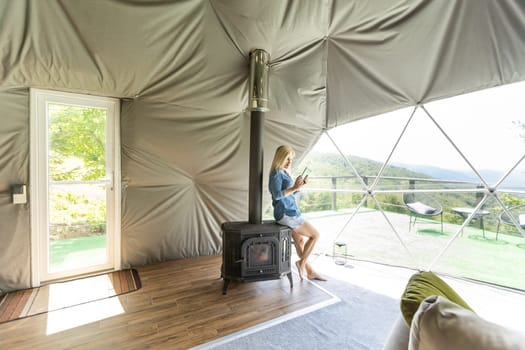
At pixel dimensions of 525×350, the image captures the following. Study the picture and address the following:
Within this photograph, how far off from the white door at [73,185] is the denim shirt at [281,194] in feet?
6.21

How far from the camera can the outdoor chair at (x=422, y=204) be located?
336 cm

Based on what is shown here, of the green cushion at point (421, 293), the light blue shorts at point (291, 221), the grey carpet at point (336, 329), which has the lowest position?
the grey carpet at point (336, 329)

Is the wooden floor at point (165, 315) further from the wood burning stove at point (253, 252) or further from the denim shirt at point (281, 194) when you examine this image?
the denim shirt at point (281, 194)

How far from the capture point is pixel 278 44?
2.76 m

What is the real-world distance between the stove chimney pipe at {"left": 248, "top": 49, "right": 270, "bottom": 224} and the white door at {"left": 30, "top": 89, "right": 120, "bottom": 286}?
1.64 metres

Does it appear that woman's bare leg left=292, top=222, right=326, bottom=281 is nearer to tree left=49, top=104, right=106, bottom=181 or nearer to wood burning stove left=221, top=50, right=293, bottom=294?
wood burning stove left=221, top=50, right=293, bottom=294

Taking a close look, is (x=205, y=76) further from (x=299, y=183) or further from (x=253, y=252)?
(x=253, y=252)

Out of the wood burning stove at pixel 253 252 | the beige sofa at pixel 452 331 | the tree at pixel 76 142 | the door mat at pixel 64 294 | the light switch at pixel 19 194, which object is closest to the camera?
the beige sofa at pixel 452 331

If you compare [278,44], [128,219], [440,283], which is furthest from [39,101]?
[440,283]

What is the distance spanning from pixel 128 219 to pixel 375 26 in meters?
3.60

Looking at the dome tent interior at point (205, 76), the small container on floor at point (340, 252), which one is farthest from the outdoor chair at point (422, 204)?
the dome tent interior at point (205, 76)

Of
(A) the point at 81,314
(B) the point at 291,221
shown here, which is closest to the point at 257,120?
(B) the point at 291,221

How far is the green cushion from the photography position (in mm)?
772

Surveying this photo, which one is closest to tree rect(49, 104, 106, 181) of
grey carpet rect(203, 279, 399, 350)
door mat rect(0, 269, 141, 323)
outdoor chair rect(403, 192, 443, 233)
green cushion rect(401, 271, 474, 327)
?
door mat rect(0, 269, 141, 323)
